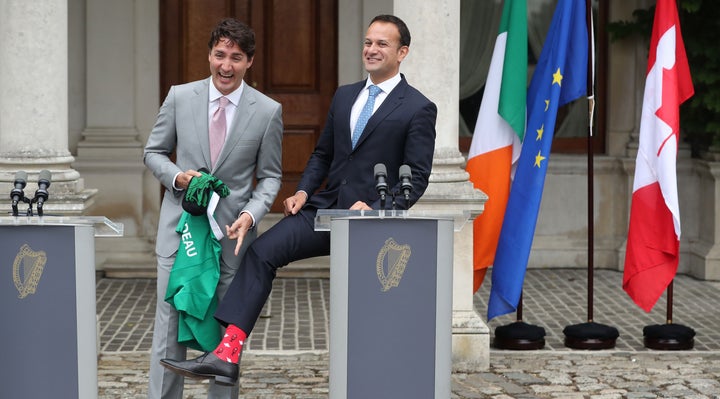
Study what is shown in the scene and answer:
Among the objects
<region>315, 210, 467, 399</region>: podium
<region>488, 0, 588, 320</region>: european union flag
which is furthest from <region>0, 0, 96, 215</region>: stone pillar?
<region>315, 210, 467, 399</region>: podium

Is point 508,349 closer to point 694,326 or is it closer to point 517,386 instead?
point 517,386

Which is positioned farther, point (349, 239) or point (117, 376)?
point (117, 376)

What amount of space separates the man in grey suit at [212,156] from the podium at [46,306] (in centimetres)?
59

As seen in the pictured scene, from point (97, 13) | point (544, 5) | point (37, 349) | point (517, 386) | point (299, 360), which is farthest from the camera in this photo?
point (544, 5)

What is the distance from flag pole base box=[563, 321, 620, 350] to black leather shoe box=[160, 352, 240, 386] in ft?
11.8

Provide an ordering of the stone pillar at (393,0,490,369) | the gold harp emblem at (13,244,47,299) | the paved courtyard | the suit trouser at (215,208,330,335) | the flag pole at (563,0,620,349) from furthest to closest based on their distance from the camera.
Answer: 1. the flag pole at (563,0,620,349)
2. the stone pillar at (393,0,490,369)
3. the paved courtyard
4. the suit trouser at (215,208,330,335)
5. the gold harp emblem at (13,244,47,299)

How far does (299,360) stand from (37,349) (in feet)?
10.6

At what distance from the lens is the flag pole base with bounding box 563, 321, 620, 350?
9.41m

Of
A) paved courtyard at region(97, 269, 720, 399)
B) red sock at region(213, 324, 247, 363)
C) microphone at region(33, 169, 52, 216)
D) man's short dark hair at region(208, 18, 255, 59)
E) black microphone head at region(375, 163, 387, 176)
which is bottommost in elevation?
paved courtyard at region(97, 269, 720, 399)

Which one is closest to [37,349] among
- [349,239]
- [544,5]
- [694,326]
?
[349,239]

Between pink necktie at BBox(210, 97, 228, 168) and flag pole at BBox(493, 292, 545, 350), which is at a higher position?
pink necktie at BBox(210, 97, 228, 168)

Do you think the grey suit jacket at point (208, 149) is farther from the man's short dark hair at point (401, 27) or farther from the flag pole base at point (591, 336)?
the flag pole base at point (591, 336)

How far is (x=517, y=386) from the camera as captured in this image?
845 centimetres

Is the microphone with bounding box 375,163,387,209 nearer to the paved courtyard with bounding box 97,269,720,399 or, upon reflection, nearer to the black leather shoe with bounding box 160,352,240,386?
the black leather shoe with bounding box 160,352,240,386
